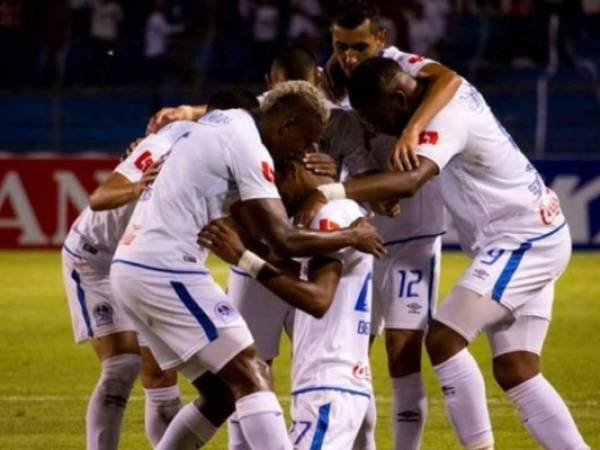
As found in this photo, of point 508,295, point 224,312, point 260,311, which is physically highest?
point 224,312

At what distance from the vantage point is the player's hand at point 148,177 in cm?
822

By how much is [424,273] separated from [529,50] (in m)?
14.4

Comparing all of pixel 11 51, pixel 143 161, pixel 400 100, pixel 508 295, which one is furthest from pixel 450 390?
pixel 11 51

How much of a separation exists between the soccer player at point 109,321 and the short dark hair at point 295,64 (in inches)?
31.7

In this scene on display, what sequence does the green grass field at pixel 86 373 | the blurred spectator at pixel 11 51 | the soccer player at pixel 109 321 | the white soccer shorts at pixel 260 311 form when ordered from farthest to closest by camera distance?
1. the blurred spectator at pixel 11 51
2. the green grass field at pixel 86 373
3. the white soccer shorts at pixel 260 311
4. the soccer player at pixel 109 321

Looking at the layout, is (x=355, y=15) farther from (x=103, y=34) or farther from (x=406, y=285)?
(x=103, y=34)

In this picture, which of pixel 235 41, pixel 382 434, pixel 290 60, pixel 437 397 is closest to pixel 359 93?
pixel 290 60

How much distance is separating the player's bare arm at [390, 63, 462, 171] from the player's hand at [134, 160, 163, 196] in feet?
3.59

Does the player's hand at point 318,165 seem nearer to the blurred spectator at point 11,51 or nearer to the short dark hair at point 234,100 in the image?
the short dark hair at point 234,100

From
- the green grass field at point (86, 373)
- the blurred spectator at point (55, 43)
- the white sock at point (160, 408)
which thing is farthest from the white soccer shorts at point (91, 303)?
the blurred spectator at point (55, 43)

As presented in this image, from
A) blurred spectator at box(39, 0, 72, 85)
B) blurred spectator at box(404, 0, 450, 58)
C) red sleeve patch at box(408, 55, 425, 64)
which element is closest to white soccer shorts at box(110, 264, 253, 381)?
red sleeve patch at box(408, 55, 425, 64)

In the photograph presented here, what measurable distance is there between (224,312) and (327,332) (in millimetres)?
496

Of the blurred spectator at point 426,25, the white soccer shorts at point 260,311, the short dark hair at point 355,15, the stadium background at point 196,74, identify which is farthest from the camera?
the blurred spectator at point 426,25

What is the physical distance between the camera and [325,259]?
297 inches
